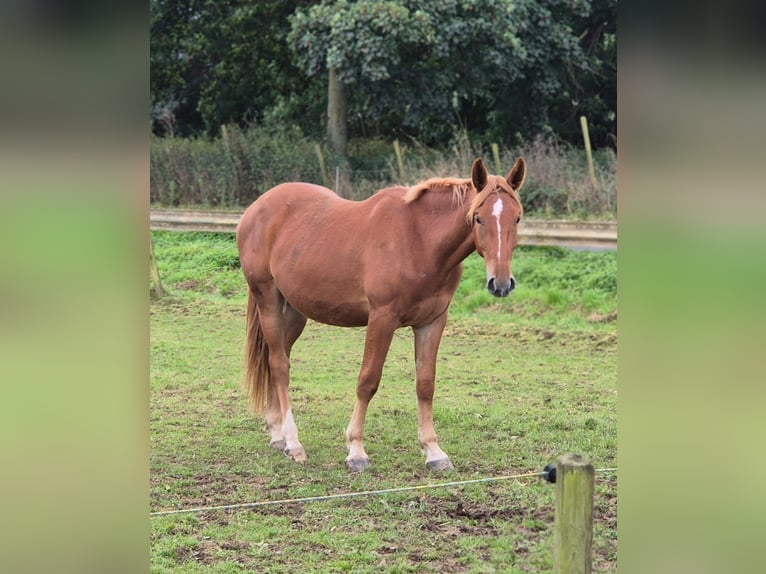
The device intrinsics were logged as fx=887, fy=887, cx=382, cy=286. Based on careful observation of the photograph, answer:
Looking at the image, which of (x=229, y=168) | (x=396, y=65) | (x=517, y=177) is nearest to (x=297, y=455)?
(x=517, y=177)

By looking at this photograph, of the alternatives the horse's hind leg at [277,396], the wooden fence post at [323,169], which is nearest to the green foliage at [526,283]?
the wooden fence post at [323,169]

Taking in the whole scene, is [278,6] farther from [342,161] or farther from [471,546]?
[471,546]

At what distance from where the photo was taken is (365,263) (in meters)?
5.52

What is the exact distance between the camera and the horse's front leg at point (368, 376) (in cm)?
539

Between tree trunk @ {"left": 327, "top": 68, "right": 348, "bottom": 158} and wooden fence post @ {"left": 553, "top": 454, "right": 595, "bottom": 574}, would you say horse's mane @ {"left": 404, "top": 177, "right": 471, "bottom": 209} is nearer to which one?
wooden fence post @ {"left": 553, "top": 454, "right": 595, "bottom": 574}

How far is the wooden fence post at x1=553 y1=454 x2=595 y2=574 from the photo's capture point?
8.44ft

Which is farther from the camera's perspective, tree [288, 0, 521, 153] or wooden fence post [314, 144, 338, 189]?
wooden fence post [314, 144, 338, 189]

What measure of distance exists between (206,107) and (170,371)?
1474 centimetres

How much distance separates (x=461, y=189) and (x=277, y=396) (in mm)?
1987

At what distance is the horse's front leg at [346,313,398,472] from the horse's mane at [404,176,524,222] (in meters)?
0.80

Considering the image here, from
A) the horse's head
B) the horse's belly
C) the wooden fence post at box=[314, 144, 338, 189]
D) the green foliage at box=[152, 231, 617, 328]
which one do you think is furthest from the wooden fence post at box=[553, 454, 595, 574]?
the wooden fence post at box=[314, 144, 338, 189]
